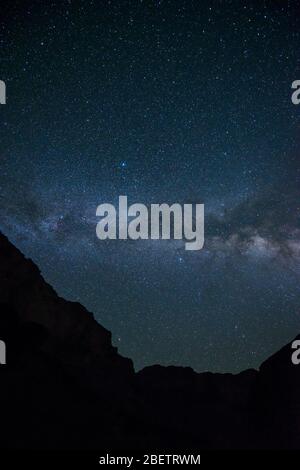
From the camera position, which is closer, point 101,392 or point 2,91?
point 2,91

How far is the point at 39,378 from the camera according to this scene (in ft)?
97.1

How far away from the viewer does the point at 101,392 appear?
111ft

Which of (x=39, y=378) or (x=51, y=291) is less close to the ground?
(x=51, y=291)

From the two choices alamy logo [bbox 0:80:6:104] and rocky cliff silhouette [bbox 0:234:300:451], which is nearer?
alamy logo [bbox 0:80:6:104]

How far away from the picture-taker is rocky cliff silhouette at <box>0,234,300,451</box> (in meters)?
25.9

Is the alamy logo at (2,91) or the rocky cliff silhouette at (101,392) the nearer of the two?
the alamy logo at (2,91)

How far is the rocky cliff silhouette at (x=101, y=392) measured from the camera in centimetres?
2591

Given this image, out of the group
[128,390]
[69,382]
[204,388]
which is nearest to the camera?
[69,382]

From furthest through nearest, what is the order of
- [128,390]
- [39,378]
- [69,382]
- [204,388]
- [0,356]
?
[204,388] < [128,390] < [69,382] < [39,378] < [0,356]
